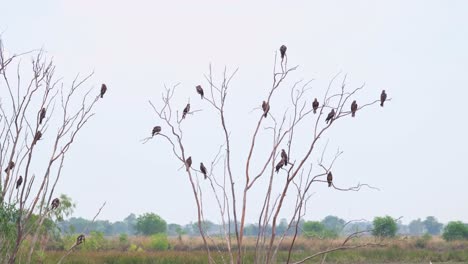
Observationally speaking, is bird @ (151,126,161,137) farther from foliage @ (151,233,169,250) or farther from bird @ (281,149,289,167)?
foliage @ (151,233,169,250)

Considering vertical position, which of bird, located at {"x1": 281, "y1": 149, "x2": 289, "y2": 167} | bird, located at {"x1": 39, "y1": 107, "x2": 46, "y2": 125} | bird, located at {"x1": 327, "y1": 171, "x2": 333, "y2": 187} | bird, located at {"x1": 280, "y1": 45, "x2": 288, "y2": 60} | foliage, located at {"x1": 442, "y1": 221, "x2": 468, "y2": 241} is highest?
foliage, located at {"x1": 442, "y1": 221, "x2": 468, "y2": 241}

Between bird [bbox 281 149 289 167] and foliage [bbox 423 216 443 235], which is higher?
foliage [bbox 423 216 443 235]

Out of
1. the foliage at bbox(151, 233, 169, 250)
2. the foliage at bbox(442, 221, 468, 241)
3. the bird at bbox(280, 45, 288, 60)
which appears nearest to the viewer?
the bird at bbox(280, 45, 288, 60)

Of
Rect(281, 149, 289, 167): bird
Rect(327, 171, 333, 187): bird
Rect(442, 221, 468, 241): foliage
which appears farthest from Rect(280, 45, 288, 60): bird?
Rect(442, 221, 468, 241): foliage

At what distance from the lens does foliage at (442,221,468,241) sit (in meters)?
33.0

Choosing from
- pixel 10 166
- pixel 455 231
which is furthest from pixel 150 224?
pixel 10 166

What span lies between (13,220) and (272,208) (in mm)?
1876

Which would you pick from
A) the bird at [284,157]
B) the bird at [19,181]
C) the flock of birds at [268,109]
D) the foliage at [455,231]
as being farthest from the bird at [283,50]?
the foliage at [455,231]

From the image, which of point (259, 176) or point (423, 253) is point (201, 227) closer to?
point (259, 176)

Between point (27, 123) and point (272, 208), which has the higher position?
point (27, 123)

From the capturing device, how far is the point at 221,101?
2842 millimetres

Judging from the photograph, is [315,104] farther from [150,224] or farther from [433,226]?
[433,226]

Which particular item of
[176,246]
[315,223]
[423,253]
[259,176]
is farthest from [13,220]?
[315,223]

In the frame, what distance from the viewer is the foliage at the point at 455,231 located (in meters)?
33.0
